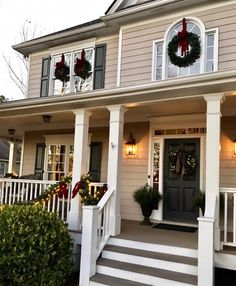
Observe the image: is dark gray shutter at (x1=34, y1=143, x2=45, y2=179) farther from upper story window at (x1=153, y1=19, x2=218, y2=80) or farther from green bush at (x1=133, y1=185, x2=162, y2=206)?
upper story window at (x1=153, y1=19, x2=218, y2=80)

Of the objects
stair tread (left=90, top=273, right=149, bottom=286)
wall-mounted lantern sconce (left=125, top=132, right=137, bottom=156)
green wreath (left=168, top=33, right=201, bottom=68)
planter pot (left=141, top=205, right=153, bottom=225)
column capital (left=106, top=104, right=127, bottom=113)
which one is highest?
green wreath (left=168, top=33, right=201, bottom=68)

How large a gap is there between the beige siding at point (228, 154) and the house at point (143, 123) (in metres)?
0.02

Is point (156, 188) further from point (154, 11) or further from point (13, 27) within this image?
point (13, 27)

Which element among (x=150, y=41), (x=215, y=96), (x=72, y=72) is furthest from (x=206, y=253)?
(x=72, y=72)

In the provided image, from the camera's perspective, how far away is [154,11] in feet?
23.1

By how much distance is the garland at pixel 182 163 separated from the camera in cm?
676

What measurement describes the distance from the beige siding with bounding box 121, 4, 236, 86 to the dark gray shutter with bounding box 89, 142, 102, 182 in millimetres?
1887

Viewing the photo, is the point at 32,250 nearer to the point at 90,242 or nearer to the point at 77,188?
the point at 90,242

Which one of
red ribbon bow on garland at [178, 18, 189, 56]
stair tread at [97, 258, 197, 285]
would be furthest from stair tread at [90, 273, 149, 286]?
red ribbon bow on garland at [178, 18, 189, 56]

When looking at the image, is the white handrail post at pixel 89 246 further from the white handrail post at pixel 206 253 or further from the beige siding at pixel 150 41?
the beige siding at pixel 150 41

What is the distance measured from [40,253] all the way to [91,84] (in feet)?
16.1

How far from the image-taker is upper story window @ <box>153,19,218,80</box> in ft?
21.1

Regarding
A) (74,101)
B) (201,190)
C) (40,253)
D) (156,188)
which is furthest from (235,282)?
(74,101)

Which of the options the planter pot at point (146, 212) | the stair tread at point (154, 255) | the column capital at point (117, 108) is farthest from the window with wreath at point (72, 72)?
the stair tread at point (154, 255)
